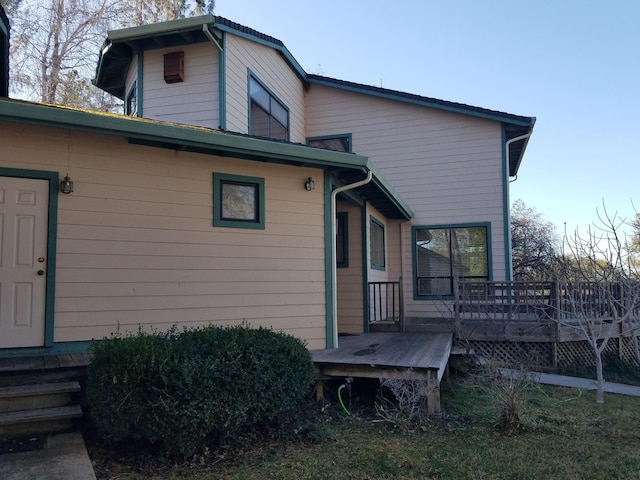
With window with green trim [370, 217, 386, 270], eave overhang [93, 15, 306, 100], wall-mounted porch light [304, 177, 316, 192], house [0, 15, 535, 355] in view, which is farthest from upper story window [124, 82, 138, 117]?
window with green trim [370, 217, 386, 270]

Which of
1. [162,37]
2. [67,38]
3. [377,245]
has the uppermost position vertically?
[67,38]

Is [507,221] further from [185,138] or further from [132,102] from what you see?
[132,102]

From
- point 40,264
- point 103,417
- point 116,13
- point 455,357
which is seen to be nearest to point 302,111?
point 455,357

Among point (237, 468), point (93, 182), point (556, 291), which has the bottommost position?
point (237, 468)

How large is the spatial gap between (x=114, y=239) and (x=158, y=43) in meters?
4.67

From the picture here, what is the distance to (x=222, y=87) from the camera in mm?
7965

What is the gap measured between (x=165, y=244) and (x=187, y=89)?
386 centimetres

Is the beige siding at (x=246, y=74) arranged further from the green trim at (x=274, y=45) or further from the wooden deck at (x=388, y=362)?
the wooden deck at (x=388, y=362)

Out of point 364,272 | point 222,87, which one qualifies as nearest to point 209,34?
point 222,87

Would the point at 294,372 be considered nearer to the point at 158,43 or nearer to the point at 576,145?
the point at 158,43

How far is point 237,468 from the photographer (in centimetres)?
360

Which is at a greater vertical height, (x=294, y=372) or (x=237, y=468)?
(x=294, y=372)

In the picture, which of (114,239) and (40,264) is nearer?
(40,264)

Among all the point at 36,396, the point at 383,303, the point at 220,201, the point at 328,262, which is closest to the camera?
the point at 36,396
